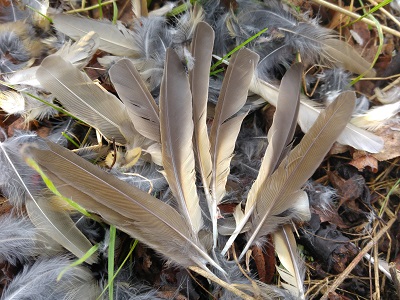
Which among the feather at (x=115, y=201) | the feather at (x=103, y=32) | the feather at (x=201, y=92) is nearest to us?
the feather at (x=115, y=201)

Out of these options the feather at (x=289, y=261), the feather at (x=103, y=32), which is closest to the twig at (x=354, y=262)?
the feather at (x=289, y=261)

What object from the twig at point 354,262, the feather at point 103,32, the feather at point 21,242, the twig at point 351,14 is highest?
the twig at point 351,14

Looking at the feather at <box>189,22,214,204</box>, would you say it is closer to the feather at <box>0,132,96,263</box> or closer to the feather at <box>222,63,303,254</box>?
the feather at <box>222,63,303,254</box>

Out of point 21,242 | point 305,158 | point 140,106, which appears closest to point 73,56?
point 140,106

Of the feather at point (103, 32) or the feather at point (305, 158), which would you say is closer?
the feather at point (305, 158)

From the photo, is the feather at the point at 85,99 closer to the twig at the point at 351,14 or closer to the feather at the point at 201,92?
the feather at the point at 201,92

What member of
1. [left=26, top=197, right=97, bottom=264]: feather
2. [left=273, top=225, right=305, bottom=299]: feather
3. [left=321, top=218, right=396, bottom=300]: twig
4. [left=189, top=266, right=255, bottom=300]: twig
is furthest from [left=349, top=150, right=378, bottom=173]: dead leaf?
[left=26, top=197, right=97, bottom=264]: feather

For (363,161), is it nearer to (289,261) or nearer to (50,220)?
(289,261)
